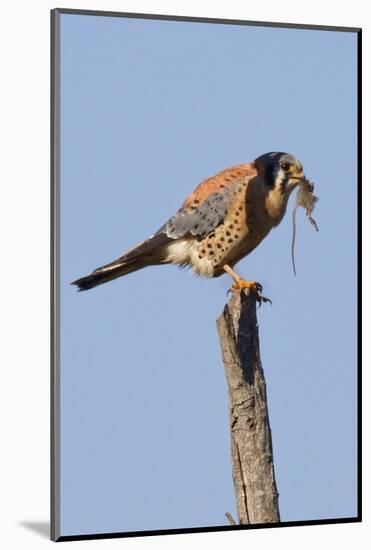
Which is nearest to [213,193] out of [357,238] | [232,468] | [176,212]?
[176,212]

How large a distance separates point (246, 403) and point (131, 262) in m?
0.69

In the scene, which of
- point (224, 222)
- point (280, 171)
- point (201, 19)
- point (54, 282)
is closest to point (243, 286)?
point (224, 222)

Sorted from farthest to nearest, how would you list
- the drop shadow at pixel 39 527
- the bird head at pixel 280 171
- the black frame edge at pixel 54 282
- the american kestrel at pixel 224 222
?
the bird head at pixel 280 171 < the american kestrel at pixel 224 222 < the drop shadow at pixel 39 527 < the black frame edge at pixel 54 282

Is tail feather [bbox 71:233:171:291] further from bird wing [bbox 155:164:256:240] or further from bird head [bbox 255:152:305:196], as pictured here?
bird head [bbox 255:152:305:196]

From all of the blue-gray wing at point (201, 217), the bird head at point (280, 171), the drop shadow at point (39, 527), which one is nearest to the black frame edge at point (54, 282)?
the drop shadow at point (39, 527)

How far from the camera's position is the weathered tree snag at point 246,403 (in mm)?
5770

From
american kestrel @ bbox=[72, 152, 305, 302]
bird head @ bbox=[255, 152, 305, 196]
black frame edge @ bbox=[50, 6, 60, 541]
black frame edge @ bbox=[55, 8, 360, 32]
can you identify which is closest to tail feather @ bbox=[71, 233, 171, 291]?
american kestrel @ bbox=[72, 152, 305, 302]

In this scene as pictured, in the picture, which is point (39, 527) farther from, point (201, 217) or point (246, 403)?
point (201, 217)

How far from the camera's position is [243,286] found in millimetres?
5883

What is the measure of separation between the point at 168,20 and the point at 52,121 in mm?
644

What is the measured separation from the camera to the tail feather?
573 cm

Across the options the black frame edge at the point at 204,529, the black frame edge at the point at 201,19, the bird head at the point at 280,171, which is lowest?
the black frame edge at the point at 204,529

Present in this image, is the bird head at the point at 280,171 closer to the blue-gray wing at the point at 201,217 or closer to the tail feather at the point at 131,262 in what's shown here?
the blue-gray wing at the point at 201,217

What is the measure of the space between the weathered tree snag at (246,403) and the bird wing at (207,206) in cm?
34
